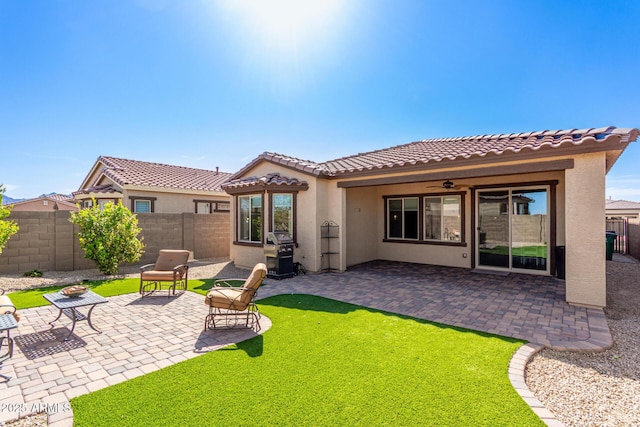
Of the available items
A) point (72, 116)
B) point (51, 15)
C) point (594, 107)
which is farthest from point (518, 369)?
point (72, 116)

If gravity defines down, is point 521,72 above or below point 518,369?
above

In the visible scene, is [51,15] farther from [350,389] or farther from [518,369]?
[518,369]

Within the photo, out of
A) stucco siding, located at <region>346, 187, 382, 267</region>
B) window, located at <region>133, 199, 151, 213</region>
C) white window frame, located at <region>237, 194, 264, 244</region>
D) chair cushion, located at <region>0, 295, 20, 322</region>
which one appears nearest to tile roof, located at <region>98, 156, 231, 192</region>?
window, located at <region>133, 199, 151, 213</region>

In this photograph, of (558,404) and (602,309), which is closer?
(558,404)

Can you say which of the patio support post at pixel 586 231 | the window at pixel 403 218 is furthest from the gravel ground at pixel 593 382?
the window at pixel 403 218

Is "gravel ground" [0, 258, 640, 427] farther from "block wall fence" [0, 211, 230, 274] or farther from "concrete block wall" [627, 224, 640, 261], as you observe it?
"concrete block wall" [627, 224, 640, 261]

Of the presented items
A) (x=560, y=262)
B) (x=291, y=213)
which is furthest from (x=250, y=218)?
(x=560, y=262)

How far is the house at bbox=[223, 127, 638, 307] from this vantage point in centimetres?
704

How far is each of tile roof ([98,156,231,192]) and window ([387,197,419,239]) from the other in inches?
392

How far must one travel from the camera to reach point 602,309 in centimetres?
687

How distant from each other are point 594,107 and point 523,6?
8.75 meters

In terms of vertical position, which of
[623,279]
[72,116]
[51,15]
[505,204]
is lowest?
[623,279]

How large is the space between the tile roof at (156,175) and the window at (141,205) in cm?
102

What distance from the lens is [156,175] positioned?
19.0 metres
